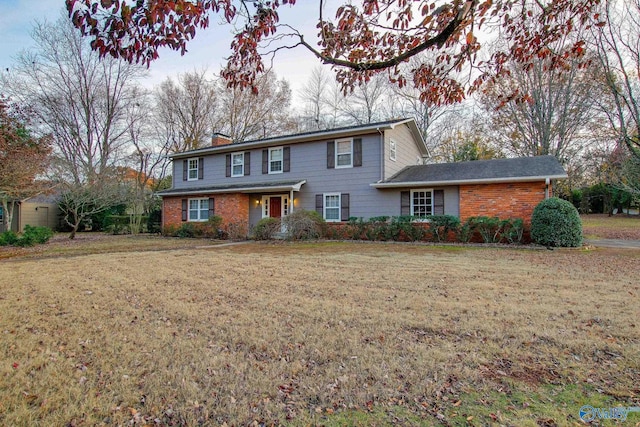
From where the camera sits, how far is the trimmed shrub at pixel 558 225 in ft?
35.6

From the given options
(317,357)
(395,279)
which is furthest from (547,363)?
(395,279)

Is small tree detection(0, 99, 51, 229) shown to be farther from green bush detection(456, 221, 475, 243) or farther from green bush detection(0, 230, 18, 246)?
green bush detection(456, 221, 475, 243)

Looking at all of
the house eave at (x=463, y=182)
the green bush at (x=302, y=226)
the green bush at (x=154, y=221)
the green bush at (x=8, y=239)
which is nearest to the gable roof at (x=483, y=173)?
the house eave at (x=463, y=182)

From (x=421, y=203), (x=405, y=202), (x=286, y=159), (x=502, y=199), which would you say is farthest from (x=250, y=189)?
(x=502, y=199)

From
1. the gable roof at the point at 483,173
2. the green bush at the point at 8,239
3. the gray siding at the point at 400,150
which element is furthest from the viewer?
the gray siding at the point at 400,150

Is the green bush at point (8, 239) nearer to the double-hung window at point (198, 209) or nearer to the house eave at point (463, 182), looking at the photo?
the double-hung window at point (198, 209)

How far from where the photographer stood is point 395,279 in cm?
636

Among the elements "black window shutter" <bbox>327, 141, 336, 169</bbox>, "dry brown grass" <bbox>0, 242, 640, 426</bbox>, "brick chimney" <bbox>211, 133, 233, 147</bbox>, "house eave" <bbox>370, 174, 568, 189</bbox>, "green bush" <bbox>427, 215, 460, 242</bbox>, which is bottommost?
"dry brown grass" <bbox>0, 242, 640, 426</bbox>

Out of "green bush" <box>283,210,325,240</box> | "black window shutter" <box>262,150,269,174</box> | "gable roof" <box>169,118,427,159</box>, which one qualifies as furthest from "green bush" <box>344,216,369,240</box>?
"black window shutter" <box>262,150,269,174</box>

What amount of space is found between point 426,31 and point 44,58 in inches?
988

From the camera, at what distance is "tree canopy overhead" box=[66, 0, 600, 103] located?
2.81 m

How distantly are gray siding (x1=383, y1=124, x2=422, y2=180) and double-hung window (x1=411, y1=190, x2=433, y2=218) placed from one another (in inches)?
59.2

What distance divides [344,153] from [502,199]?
668 centimetres

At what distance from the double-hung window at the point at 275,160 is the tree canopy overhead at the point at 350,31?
41.5 ft
